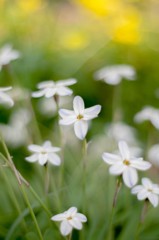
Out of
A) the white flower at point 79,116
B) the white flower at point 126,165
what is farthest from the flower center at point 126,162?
the white flower at point 79,116

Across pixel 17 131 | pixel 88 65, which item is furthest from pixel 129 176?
pixel 88 65

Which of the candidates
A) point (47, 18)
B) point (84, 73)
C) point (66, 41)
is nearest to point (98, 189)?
point (84, 73)

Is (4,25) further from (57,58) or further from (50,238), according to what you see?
(50,238)

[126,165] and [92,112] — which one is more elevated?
[92,112]

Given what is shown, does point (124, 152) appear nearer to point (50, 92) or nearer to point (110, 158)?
point (110, 158)

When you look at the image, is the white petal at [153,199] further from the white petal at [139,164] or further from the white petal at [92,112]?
the white petal at [92,112]

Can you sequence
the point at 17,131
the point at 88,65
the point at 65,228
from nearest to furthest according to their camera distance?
the point at 65,228, the point at 17,131, the point at 88,65
